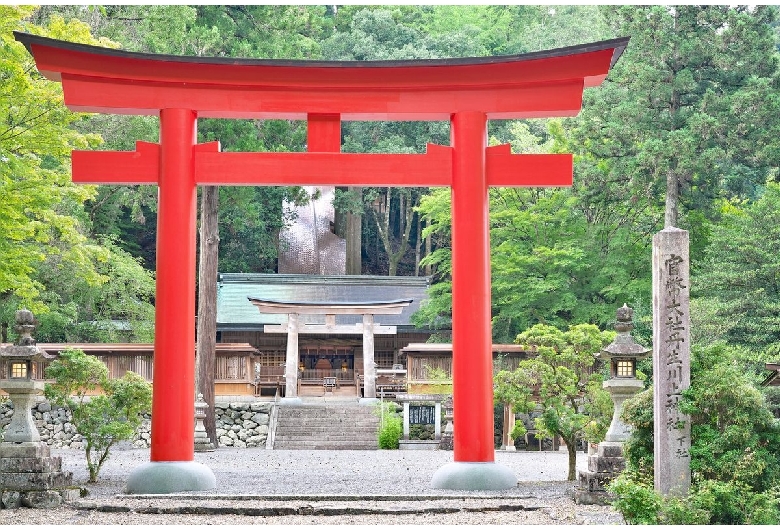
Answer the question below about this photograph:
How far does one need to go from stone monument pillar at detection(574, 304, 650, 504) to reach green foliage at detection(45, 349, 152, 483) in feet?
21.4

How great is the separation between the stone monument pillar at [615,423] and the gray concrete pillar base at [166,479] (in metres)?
4.70

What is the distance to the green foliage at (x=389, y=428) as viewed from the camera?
2698 cm

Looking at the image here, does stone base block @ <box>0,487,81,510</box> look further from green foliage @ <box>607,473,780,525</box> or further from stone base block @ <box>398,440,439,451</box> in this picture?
stone base block @ <box>398,440,439,451</box>

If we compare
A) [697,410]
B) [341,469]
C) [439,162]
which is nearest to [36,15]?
[341,469]

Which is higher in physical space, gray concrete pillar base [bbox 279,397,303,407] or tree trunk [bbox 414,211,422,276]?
tree trunk [bbox 414,211,422,276]

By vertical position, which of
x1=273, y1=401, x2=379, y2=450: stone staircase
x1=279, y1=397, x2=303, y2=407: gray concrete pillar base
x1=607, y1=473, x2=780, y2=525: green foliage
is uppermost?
x1=279, y1=397, x2=303, y2=407: gray concrete pillar base

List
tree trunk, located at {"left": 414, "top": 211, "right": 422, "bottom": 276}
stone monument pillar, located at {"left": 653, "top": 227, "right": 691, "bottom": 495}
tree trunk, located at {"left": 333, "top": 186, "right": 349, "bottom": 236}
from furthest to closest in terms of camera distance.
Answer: tree trunk, located at {"left": 333, "top": 186, "right": 349, "bottom": 236}
tree trunk, located at {"left": 414, "top": 211, "right": 422, "bottom": 276}
stone monument pillar, located at {"left": 653, "top": 227, "right": 691, "bottom": 495}

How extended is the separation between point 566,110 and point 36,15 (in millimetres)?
16995

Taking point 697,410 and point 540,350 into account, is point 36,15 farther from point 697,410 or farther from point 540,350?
point 697,410

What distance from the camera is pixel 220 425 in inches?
1118

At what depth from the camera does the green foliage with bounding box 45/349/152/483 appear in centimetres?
1477

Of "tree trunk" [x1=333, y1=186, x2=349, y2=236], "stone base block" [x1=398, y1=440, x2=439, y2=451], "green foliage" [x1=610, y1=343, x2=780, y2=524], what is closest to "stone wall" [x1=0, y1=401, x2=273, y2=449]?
"stone base block" [x1=398, y1=440, x2=439, y2=451]

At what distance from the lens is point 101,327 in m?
30.1

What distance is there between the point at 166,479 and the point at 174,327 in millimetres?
1883
